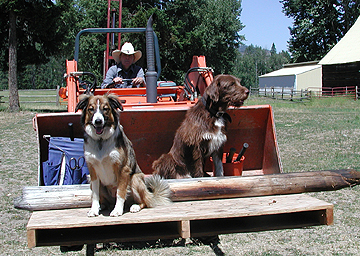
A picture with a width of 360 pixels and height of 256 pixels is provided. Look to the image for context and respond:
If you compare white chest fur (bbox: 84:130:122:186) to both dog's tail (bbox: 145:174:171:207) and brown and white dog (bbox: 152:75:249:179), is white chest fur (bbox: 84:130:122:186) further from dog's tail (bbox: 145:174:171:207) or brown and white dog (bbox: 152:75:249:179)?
brown and white dog (bbox: 152:75:249:179)

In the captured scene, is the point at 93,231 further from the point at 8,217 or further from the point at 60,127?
the point at 8,217

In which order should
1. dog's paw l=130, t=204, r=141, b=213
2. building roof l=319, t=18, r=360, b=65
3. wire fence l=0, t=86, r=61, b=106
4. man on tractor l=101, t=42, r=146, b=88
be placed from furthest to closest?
building roof l=319, t=18, r=360, b=65, wire fence l=0, t=86, r=61, b=106, man on tractor l=101, t=42, r=146, b=88, dog's paw l=130, t=204, r=141, b=213

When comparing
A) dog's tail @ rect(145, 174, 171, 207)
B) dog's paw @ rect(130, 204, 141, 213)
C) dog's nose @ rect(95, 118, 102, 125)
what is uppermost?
dog's nose @ rect(95, 118, 102, 125)

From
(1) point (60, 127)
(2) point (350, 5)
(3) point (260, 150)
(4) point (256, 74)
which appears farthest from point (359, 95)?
(4) point (256, 74)

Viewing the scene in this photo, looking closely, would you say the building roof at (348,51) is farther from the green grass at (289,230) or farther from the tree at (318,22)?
the green grass at (289,230)

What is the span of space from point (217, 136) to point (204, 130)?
152mm

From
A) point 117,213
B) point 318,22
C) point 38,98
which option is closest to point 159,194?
point 117,213

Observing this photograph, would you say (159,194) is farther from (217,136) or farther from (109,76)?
(109,76)

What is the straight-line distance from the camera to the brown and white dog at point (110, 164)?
9.71ft

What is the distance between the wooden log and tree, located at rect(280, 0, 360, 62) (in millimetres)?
39259

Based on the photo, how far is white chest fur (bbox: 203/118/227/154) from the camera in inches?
153

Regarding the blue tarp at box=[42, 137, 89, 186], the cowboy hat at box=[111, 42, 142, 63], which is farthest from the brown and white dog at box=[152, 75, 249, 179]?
the cowboy hat at box=[111, 42, 142, 63]

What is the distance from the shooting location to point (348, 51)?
30.2 metres

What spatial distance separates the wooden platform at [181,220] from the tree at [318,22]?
131 feet
